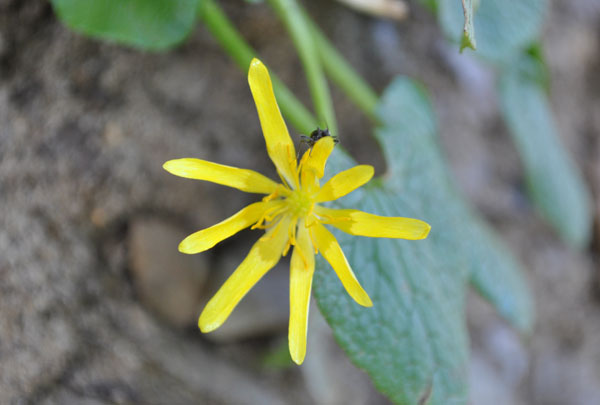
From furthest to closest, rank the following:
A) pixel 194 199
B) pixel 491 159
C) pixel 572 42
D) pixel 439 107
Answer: pixel 572 42 < pixel 491 159 < pixel 439 107 < pixel 194 199

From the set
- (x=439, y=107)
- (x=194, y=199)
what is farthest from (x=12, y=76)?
(x=439, y=107)

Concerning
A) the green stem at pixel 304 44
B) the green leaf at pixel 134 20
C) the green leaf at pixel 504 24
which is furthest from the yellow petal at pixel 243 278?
the green leaf at pixel 504 24

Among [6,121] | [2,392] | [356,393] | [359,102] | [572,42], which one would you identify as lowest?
[2,392]

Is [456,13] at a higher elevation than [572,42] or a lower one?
lower

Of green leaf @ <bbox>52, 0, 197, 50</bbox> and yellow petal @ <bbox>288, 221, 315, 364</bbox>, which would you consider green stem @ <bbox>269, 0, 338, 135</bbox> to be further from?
yellow petal @ <bbox>288, 221, 315, 364</bbox>

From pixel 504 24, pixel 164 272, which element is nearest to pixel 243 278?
pixel 164 272

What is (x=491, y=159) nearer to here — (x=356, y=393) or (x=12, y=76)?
(x=356, y=393)

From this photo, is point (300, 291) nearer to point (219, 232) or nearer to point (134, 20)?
point (219, 232)

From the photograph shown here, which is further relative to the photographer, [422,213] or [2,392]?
[422,213]
